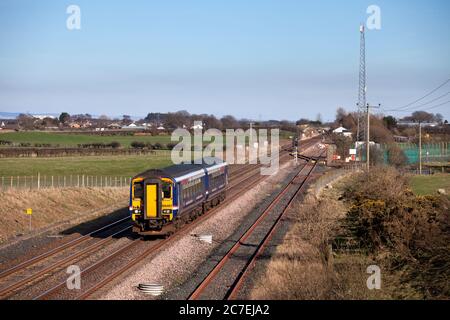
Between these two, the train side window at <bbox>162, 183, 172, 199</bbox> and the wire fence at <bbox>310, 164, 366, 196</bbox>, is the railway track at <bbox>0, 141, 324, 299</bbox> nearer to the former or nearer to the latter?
the train side window at <bbox>162, 183, 172, 199</bbox>

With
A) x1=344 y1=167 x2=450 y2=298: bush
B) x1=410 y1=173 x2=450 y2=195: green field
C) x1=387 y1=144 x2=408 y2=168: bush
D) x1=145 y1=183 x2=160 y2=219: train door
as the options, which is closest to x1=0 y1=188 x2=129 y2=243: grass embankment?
x1=145 y1=183 x2=160 y2=219: train door

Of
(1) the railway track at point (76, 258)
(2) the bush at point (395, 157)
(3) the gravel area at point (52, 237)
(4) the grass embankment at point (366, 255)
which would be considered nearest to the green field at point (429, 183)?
(2) the bush at point (395, 157)

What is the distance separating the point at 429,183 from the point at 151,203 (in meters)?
30.2

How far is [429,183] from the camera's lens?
46375 mm

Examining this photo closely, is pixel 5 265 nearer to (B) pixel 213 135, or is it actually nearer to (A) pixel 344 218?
(A) pixel 344 218

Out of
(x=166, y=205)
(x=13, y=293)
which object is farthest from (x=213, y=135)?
(x=13, y=293)

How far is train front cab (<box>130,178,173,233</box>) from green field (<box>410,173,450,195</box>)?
2164 centimetres

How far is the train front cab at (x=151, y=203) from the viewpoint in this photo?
2278cm

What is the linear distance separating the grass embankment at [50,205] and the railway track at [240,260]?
9592 millimetres

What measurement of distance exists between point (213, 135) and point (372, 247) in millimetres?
71241

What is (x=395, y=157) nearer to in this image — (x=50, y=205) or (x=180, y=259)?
(x=50, y=205)

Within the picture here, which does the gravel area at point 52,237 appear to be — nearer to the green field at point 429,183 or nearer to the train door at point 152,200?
the train door at point 152,200

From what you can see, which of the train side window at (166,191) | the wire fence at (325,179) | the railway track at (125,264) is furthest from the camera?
the wire fence at (325,179)
